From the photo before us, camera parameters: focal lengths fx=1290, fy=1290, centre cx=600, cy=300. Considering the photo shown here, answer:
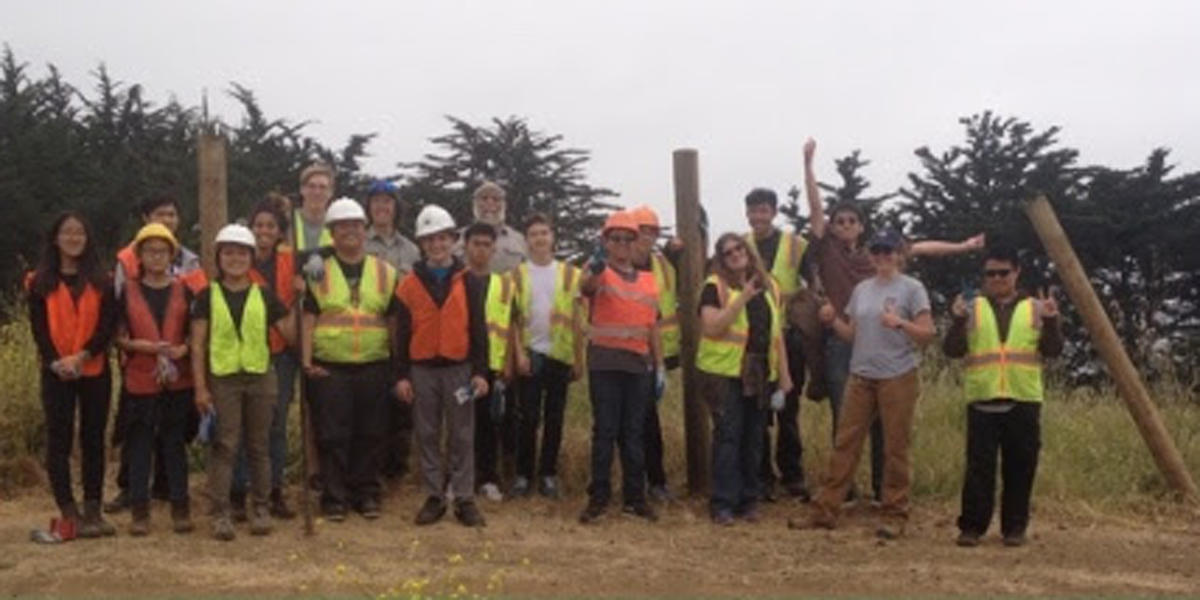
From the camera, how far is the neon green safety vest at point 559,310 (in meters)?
9.02

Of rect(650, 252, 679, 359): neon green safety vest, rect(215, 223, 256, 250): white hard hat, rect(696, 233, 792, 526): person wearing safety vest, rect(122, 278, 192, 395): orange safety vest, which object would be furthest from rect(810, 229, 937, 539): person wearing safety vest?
rect(122, 278, 192, 395): orange safety vest

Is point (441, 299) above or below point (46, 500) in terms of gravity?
above

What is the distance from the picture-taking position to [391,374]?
8.59 meters

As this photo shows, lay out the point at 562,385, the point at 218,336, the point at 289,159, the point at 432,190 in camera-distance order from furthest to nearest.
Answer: the point at 289,159
the point at 432,190
the point at 562,385
the point at 218,336

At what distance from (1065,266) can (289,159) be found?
45.8 feet

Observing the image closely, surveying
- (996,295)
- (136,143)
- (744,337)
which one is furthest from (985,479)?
(136,143)

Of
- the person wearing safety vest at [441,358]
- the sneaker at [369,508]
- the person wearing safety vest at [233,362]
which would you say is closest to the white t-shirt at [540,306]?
the person wearing safety vest at [441,358]

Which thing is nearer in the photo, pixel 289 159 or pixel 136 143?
pixel 289 159

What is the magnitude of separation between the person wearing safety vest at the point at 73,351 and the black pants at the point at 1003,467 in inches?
212

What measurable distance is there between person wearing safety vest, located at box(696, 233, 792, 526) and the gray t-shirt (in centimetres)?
64

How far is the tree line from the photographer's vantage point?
16.8 m

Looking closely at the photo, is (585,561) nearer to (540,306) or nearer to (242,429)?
(540,306)

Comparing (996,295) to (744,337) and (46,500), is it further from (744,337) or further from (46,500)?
(46,500)

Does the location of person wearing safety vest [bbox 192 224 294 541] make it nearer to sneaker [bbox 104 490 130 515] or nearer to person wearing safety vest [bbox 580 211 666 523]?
sneaker [bbox 104 490 130 515]
